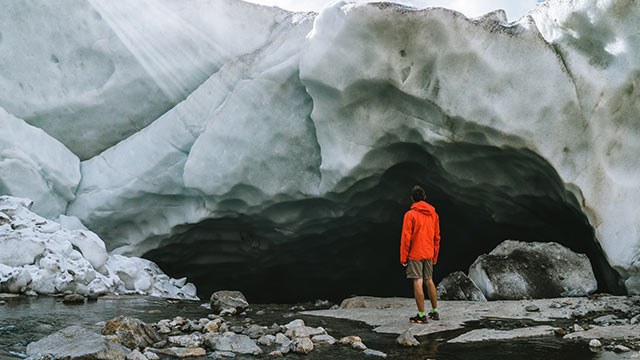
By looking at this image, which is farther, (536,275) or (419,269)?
(536,275)

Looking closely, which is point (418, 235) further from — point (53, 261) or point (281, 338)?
point (53, 261)

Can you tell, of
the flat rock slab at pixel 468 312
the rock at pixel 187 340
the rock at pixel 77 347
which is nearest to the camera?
the rock at pixel 77 347

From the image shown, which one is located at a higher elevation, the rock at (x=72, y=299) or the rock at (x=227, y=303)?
the rock at (x=72, y=299)

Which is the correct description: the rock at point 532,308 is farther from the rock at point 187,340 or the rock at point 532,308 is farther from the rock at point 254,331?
the rock at point 187,340

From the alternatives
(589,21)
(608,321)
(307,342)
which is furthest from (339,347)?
(589,21)

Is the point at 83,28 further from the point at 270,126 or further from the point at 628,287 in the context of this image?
the point at 628,287

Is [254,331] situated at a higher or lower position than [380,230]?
lower

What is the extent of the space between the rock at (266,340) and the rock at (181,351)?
0.57 meters

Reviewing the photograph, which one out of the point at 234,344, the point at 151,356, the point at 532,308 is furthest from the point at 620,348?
the point at 151,356

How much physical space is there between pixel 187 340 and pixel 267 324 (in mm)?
1300

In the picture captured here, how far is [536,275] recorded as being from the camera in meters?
6.82

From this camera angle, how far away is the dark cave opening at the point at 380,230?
292 inches

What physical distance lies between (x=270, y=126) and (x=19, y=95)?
14.3 feet

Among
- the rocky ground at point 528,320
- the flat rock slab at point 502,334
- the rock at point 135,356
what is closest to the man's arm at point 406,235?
the rocky ground at point 528,320
